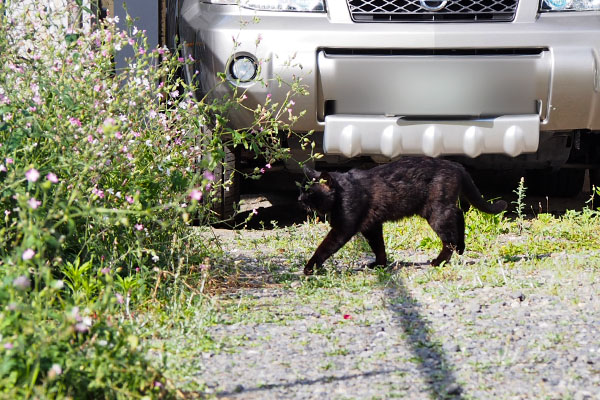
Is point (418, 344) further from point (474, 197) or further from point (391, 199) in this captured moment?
point (474, 197)

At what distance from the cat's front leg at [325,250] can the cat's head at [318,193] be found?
0.57ft

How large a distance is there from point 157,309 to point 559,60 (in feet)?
9.59

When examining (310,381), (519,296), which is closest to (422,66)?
(519,296)

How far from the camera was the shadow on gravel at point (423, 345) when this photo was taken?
277 centimetres

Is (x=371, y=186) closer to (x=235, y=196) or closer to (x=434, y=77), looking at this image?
(x=434, y=77)

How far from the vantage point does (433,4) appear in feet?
17.5

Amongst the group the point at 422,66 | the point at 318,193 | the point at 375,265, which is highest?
the point at 422,66

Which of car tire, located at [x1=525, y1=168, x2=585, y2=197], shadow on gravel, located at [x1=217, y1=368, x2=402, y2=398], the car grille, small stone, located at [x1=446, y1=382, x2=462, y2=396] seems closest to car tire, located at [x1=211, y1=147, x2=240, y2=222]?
the car grille

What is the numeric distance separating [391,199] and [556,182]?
2.94 m

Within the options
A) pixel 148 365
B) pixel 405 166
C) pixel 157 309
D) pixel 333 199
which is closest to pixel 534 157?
pixel 405 166

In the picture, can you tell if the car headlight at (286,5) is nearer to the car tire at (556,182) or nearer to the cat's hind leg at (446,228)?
the cat's hind leg at (446,228)

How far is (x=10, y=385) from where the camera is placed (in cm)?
230

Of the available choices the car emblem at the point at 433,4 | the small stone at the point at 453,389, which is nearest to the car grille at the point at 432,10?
the car emblem at the point at 433,4

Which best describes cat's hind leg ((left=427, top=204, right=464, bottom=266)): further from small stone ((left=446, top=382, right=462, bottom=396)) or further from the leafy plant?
small stone ((left=446, top=382, right=462, bottom=396))
